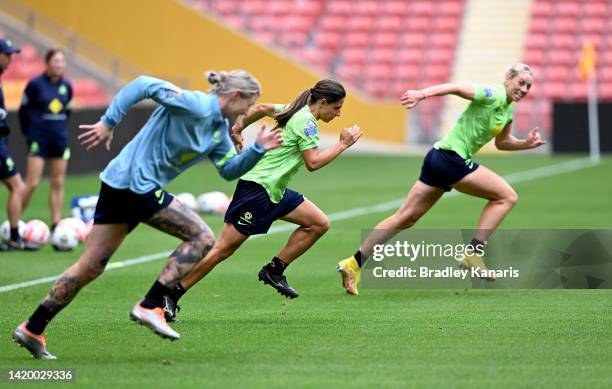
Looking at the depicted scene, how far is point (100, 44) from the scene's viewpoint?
32.2 m

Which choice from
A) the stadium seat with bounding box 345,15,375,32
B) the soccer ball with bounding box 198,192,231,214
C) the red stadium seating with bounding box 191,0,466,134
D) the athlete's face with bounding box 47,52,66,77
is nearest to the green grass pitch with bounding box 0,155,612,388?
the athlete's face with bounding box 47,52,66,77

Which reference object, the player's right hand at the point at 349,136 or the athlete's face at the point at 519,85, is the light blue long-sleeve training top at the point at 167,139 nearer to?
the player's right hand at the point at 349,136

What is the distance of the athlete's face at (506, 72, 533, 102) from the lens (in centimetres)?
1155

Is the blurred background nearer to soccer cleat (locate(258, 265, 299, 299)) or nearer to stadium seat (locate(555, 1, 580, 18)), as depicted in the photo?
stadium seat (locate(555, 1, 580, 18))

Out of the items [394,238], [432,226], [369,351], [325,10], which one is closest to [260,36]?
[325,10]

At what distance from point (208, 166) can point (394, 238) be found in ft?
55.2

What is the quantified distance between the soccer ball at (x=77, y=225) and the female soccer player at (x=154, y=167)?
6.74 meters

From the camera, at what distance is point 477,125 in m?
11.7

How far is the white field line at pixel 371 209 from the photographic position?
12477mm

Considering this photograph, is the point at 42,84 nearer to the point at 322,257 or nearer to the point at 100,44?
the point at 322,257

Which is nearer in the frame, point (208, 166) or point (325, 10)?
point (208, 166)

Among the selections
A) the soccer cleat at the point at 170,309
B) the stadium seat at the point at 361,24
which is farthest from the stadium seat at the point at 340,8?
the soccer cleat at the point at 170,309

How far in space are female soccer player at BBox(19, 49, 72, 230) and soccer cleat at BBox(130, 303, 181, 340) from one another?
303 inches

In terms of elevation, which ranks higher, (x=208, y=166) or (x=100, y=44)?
(x=100, y=44)
